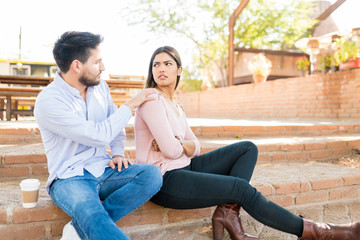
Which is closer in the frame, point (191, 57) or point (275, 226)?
point (275, 226)

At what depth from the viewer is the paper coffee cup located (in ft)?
5.04

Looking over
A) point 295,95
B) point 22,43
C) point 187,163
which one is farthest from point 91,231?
point 22,43

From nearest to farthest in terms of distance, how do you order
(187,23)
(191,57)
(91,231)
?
(91,231), (187,23), (191,57)

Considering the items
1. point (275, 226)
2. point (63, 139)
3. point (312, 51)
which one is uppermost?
point (312, 51)

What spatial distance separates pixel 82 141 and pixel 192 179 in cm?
63

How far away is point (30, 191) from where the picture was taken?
1.58 meters

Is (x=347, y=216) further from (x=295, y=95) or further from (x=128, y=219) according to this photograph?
(x=295, y=95)

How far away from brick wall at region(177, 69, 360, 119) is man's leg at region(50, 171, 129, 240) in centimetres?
553

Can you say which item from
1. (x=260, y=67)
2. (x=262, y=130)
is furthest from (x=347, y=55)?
(x=260, y=67)

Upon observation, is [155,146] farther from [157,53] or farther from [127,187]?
[157,53]

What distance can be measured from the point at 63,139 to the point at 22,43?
72.8 ft

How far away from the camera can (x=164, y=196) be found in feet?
5.71

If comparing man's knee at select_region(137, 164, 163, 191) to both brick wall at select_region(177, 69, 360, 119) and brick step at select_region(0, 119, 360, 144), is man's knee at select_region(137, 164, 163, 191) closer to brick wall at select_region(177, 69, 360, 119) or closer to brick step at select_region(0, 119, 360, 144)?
brick step at select_region(0, 119, 360, 144)

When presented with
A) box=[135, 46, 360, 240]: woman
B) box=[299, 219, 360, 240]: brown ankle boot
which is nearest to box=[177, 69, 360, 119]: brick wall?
box=[299, 219, 360, 240]: brown ankle boot
